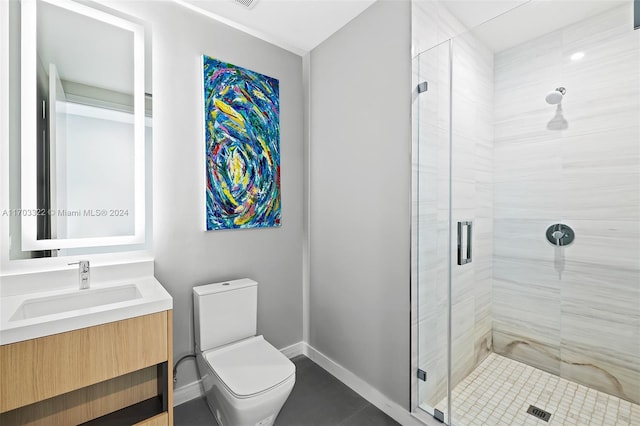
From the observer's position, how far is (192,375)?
186 centimetres

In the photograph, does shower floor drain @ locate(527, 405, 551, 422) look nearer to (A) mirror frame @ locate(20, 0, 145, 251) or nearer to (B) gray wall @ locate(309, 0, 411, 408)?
(B) gray wall @ locate(309, 0, 411, 408)

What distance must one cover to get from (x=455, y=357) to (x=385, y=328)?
0.40 metres

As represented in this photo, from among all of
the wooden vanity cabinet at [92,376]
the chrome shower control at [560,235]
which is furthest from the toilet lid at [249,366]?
the chrome shower control at [560,235]

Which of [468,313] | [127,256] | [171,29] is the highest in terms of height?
[171,29]

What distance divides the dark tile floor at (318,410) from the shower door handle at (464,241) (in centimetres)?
101

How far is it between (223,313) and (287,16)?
1931mm

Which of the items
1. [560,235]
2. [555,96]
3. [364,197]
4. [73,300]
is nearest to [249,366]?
[73,300]

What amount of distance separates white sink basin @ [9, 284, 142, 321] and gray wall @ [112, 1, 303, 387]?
0.23m

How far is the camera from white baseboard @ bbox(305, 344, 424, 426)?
164 centimetres

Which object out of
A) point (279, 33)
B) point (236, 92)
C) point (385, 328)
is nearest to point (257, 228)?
point (236, 92)

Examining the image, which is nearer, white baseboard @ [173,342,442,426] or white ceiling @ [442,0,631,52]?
white ceiling @ [442,0,631,52]

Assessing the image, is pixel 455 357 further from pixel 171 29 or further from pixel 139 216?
pixel 171 29

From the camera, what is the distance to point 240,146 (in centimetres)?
201

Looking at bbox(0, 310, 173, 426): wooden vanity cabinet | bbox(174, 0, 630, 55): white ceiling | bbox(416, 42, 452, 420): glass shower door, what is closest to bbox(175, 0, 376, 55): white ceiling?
bbox(174, 0, 630, 55): white ceiling
